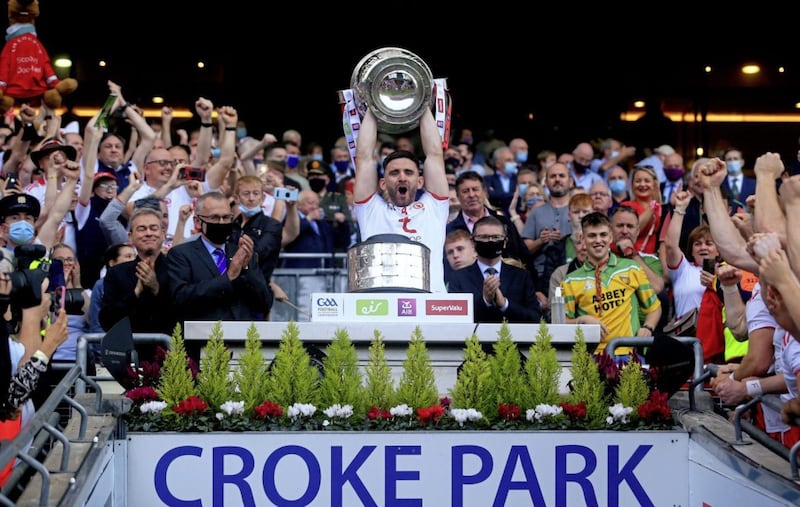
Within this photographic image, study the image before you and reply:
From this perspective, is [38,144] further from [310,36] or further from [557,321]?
[310,36]

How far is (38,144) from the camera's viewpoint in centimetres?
1548

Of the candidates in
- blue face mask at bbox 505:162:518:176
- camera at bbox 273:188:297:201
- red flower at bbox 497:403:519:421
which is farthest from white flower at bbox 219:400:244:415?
blue face mask at bbox 505:162:518:176

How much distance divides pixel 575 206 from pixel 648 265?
5.19 ft

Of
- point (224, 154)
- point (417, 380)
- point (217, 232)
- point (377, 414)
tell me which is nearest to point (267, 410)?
point (377, 414)

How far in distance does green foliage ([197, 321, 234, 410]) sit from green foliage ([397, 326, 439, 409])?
1138mm

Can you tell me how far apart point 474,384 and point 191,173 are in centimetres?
592

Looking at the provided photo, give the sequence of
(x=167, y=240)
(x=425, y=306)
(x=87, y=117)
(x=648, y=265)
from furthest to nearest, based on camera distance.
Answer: (x=87, y=117), (x=167, y=240), (x=648, y=265), (x=425, y=306)

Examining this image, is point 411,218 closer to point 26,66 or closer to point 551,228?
point 551,228

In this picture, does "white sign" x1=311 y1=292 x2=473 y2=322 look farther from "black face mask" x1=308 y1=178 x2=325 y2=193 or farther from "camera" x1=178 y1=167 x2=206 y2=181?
"black face mask" x1=308 y1=178 x2=325 y2=193

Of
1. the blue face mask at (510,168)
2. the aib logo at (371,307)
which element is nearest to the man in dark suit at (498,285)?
the aib logo at (371,307)

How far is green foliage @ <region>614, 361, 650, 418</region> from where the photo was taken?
931 centimetres

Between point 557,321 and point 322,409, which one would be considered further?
point 557,321

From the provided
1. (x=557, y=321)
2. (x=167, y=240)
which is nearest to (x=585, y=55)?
(x=167, y=240)

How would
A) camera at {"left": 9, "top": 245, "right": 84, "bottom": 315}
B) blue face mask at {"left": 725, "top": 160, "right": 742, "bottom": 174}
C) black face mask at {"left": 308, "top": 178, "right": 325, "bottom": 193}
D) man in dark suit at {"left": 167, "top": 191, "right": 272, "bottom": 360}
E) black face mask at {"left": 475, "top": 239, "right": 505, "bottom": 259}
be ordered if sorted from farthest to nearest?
black face mask at {"left": 308, "top": 178, "right": 325, "bottom": 193}
blue face mask at {"left": 725, "top": 160, "right": 742, "bottom": 174}
black face mask at {"left": 475, "top": 239, "right": 505, "bottom": 259}
man in dark suit at {"left": 167, "top": 191, "right": 272, "bottom": 360}
camera at {"left": 9, "top": 245, "right": 84, "bottom": 315}
